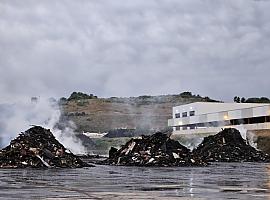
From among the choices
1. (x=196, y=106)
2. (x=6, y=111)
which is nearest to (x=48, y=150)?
(x=6, y=111)

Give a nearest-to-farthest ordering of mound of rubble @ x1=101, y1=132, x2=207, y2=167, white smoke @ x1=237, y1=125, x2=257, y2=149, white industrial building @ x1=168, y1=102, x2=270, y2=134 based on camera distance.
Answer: mound of rubble @ x1=101, y1=132, x2=207, y2=167, white smoke @ x1=237, y1=125, x2=257, y2=149, white industrial building @ x1=168, y1=102, x2=270, y2=134

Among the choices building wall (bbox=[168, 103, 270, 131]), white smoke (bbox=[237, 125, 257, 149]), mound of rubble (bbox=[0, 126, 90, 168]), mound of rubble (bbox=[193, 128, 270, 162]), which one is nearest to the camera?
mound of rubble (bbox=[0, 126, 90, 168])

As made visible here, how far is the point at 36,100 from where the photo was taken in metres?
70.7

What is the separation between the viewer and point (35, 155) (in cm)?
2995

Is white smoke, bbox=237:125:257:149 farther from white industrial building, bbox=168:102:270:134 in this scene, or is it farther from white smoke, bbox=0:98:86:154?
white smoke, bbox=0:98:86:154

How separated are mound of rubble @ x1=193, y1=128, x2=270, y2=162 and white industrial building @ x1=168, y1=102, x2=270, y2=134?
89.2 feet

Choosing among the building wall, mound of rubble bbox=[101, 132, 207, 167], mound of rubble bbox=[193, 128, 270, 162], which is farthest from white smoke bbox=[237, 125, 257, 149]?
mound of rubble bbox=[101, 132, 207, 167]

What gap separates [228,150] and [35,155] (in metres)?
20.9

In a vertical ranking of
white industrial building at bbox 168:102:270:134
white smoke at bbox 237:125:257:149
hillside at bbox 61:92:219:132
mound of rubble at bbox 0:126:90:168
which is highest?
hillside at bbox 61:92:219:132

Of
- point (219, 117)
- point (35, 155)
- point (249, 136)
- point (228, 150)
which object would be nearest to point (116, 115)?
point (219, 117)

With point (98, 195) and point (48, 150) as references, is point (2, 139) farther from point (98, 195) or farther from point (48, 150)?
point (98, 195)

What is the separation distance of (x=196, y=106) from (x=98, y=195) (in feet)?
325

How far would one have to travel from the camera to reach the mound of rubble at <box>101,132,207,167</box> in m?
33.5

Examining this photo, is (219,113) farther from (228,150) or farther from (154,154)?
(154,154)
